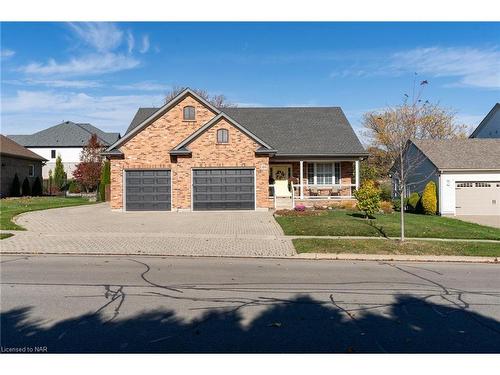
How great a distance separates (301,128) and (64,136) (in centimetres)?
4701

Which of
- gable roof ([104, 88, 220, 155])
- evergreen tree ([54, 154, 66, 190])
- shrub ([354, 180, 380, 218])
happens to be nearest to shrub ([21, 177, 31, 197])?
evergreen tree ([54, 154, 66, 190])

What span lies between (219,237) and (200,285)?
6534 millimetres

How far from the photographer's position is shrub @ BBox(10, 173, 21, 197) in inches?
1388

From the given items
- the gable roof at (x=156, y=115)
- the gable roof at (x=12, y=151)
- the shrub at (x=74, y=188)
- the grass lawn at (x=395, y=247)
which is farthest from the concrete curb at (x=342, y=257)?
the shrub at (x=74, y=188)

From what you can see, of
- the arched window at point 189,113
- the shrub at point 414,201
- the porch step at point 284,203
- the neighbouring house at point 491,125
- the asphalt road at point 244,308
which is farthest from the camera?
the neighbouring house at point 491,125

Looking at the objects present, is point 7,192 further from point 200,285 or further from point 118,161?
point 200,285

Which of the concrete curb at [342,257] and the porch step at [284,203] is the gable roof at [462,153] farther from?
the concrete curb at [342,257]

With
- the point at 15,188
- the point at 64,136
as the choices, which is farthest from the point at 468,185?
the point at 64,136

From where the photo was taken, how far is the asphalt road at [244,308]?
4.97 meters

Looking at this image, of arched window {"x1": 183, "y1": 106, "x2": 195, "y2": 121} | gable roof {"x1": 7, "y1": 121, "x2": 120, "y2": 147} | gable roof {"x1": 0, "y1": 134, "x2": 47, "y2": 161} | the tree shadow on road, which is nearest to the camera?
the tree shadow on road

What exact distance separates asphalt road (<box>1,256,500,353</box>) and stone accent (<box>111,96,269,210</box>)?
519 inches

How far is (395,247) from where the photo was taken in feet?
41.7

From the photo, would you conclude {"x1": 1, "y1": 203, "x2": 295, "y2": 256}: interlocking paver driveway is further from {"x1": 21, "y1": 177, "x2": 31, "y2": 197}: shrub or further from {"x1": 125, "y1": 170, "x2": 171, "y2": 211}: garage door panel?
{"x1": 21, "y1": 177, "x2": 31, "y2": 197}: shrub

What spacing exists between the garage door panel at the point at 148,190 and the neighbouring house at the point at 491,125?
2935 centimetres
